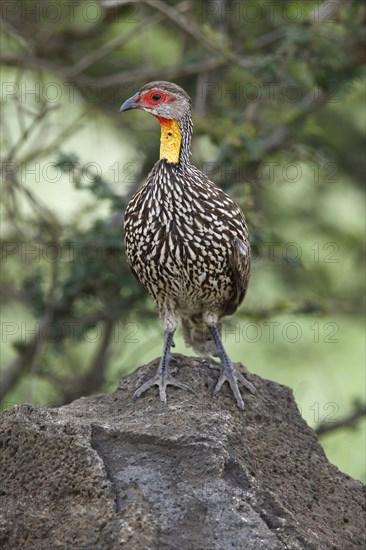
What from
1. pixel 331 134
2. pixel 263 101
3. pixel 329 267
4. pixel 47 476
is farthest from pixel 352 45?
pixel 47 476

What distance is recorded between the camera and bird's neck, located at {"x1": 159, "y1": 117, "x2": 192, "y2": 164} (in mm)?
5848

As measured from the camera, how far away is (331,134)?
37.2ft

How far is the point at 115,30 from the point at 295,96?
2015 millimetres

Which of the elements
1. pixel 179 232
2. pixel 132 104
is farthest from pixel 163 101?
pixel 179 232

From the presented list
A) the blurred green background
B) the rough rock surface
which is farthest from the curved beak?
the rough rock surface

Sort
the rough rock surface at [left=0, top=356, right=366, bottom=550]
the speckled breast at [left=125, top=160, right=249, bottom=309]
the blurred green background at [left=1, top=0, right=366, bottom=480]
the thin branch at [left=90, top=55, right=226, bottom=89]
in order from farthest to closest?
the thin branch at [left=90, top=55, right=226, bottom=89] < the blurred green background at [left=1, top=0, right=366, bottom=480] < the speckled breast at [left=125, top=160, right=249, bottom=309] < the rough rock surface at [left=0, top=356, right=366, bottom=550]

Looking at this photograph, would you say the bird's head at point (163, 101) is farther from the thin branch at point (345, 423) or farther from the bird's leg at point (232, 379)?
the thin branch at point (345, 423)

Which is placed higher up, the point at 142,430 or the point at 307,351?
the point at 307,351

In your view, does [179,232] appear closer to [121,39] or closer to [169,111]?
[169,111]

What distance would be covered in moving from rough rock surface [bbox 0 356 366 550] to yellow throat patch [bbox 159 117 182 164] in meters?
1.44

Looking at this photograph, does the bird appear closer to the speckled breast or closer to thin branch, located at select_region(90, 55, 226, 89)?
the speckled breast

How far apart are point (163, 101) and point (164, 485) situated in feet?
7.51

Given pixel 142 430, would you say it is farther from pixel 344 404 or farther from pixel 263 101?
pixel 344 404

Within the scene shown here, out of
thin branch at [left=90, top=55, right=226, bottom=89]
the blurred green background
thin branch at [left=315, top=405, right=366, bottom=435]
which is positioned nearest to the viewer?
the blurred green background
